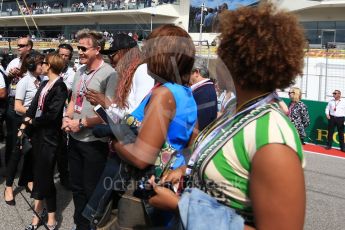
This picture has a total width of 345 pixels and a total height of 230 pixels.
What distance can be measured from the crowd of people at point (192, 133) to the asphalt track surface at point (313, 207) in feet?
3.89

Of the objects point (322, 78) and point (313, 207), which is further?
point (322, 78)

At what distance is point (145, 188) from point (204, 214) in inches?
18.9

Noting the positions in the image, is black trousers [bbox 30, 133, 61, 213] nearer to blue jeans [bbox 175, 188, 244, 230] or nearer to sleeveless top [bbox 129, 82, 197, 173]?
sleeveless top [bbox 129, 82, 197, 173]

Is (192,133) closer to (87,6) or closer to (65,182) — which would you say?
(65,182)

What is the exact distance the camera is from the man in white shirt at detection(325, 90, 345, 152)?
11.1 m

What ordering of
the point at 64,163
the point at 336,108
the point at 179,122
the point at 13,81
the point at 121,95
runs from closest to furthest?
the point at 179,122, the point at 121,95, the point at 64,163, the point at 13,81, the point at 336,108

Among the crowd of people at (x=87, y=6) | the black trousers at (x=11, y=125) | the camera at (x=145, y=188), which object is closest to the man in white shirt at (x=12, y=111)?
the black trousers at (x=11, y=125)

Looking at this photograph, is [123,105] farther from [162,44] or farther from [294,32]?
[294,32]

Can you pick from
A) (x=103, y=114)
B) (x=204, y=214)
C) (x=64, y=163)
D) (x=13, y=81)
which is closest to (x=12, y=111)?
(x=13, y=81)

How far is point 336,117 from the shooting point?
11.2 meters

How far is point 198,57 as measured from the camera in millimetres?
2264

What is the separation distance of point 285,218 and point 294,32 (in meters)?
0.66

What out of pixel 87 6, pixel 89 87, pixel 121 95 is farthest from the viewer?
pixel 87 6

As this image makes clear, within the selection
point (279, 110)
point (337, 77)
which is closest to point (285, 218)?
point (279, 110)
